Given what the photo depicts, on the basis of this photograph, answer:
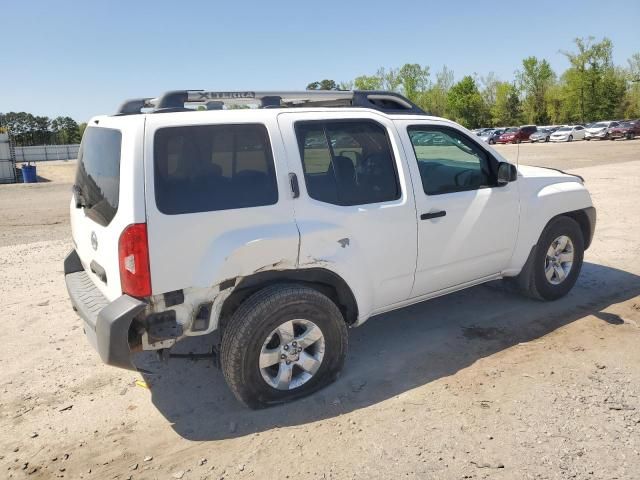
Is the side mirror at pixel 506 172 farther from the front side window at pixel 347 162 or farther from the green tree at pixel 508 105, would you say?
the green tree at pixel 508 105

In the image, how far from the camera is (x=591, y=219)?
17.2ft

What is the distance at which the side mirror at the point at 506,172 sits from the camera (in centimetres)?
427

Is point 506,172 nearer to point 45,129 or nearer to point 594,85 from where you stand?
point 594,85

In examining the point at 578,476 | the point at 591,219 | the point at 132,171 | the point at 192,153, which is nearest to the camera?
the point at 578,476

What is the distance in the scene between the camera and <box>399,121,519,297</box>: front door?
3936 mm

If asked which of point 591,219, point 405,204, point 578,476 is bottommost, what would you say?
point 578,476

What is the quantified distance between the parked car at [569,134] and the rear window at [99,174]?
47.2 m

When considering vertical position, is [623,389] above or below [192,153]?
below

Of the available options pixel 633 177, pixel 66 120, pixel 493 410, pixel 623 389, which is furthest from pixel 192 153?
pixel 66 120

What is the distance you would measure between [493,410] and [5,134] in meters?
28.0

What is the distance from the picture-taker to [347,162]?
3.66 m

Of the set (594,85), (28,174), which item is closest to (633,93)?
(594,85)

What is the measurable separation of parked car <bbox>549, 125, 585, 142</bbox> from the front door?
148 ft

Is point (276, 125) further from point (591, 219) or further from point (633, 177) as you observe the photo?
point (633, 177)
